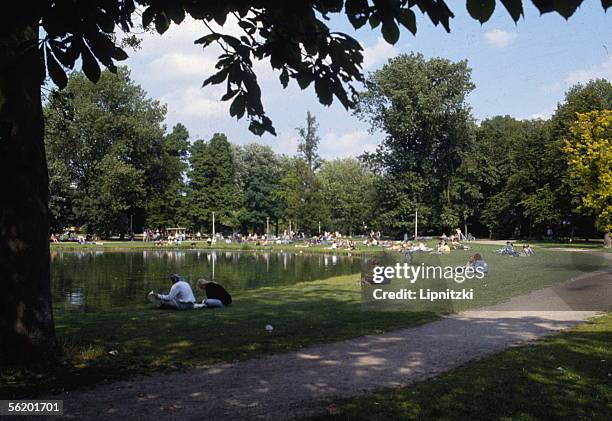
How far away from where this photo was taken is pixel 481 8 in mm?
2811

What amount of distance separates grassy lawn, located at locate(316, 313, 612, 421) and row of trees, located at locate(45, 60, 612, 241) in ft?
139

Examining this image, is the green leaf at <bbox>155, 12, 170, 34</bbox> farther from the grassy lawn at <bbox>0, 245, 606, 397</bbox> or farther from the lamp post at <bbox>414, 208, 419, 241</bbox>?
the lamp post at <bbox>414, 208, 419, 241</bbox>

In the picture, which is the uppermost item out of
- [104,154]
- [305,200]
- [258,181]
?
[104,154]

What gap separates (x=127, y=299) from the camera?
17.7 m

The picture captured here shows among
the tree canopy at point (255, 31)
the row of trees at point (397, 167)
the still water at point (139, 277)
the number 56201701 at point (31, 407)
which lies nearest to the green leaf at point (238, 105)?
the tree canopy at point (255, 31)

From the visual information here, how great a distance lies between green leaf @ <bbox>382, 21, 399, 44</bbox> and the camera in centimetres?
326

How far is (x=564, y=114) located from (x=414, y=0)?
177ft

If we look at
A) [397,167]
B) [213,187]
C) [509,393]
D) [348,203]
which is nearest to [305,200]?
[348,203]

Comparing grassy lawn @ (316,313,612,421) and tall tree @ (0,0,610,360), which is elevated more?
tall tree @ (0,0,610,360)

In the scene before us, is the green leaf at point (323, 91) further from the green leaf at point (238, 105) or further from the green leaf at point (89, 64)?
the green leaf at point (89, 64)

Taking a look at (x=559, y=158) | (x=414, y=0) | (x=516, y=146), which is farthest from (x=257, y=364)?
(x=516, y=146)

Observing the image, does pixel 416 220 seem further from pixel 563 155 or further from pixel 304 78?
pixel 304 78

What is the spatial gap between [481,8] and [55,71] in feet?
7.35

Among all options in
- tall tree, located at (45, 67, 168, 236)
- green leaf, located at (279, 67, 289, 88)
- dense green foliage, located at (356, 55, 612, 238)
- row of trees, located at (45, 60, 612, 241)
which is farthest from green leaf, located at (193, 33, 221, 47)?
tall tree, located at (45, 67, 168, 236)
